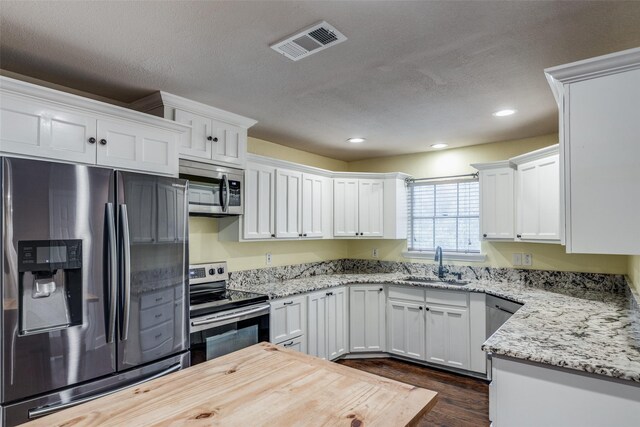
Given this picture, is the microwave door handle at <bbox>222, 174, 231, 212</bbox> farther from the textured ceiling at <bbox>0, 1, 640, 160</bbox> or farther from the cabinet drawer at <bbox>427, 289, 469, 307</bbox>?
the cabinet drawer at <bbox>427, 289, 469, 307</bbox>

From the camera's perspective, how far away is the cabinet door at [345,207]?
466 centimetres

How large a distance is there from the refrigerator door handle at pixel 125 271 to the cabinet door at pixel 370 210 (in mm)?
3040

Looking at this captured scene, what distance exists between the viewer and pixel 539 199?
3.31 metres

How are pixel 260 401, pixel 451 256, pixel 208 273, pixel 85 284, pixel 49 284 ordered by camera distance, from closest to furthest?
pixel 260 401
pixel 49 284
pixel 85 284
pixel 208 273
pixel 451 256

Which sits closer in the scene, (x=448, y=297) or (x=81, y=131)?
(x=81, y=131)

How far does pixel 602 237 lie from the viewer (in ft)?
5.31

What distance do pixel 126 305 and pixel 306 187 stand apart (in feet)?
8.19

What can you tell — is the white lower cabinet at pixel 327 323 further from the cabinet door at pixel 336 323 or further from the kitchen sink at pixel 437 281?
the kitchen sink at pixel 437 281

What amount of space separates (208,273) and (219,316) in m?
0.76

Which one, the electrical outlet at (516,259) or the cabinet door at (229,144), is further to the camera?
the electrical outlet at (516,259)

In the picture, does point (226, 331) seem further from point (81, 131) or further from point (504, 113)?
point (504, 113)

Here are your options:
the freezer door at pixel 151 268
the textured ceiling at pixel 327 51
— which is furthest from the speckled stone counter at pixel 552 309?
the textured ceiling at pixel 327 51

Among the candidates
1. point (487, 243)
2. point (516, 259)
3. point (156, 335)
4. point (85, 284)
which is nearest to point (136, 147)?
point (85, 284)

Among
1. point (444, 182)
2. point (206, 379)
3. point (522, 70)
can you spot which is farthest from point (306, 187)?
point (206, 379)
